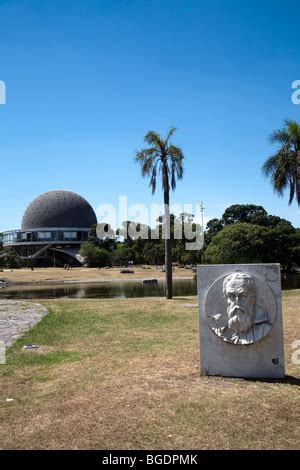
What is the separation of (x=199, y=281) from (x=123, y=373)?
1.44 metres

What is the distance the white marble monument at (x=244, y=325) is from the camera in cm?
477

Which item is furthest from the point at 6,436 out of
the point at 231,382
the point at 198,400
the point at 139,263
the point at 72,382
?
the point at 139,263

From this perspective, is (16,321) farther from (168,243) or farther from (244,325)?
(168,243)

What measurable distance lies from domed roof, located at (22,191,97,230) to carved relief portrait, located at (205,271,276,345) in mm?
88329

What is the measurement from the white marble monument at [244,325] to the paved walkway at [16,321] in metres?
3.66

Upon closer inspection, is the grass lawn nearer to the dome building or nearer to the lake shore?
the lake shore

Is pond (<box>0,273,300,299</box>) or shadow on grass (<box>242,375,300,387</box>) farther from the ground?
shadow on grass (<box>242,375,300,387</box>)

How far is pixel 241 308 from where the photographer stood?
4.77 m

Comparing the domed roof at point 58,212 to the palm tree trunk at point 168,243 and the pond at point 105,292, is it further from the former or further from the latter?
the palm tree trunk at point 168,243

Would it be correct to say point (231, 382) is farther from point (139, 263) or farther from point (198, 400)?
point (139, 263)

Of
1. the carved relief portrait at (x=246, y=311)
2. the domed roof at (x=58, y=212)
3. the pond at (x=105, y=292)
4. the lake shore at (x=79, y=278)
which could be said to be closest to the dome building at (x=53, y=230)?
the domed roof at (x=58, y=212)

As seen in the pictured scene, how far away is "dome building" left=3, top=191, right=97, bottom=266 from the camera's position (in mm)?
84125

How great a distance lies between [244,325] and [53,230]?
282ft

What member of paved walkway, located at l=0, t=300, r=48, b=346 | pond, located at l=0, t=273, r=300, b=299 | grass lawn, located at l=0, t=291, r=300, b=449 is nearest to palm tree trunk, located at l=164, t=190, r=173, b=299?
paved walkway, located at l=0, t=300, r=48, b=346
